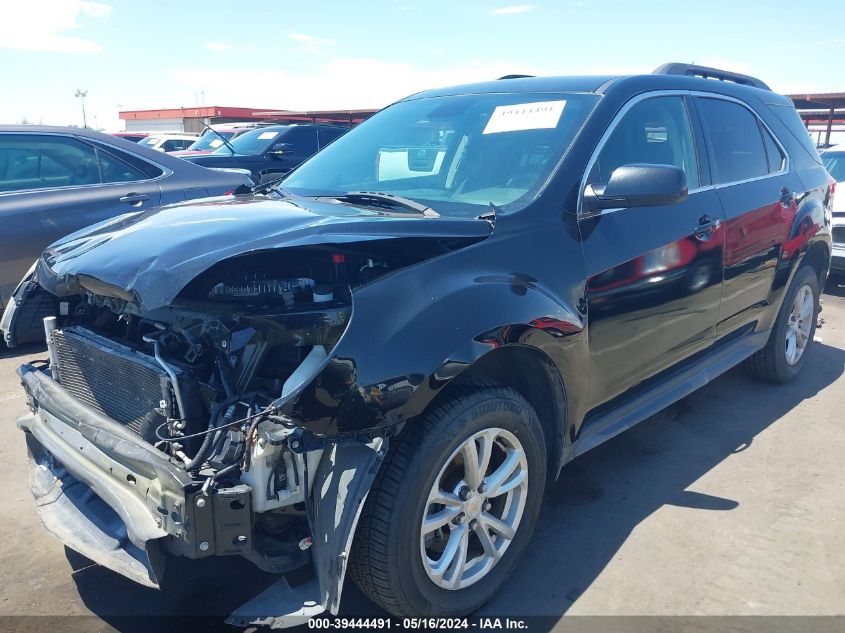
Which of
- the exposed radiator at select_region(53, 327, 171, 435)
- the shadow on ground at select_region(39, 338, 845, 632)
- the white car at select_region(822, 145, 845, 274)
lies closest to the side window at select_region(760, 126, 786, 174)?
the shadow on ground at select_region(39, 338, 845, 632)

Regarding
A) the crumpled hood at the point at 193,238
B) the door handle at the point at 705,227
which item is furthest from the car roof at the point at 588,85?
the crumpled hood at the point at 193,238

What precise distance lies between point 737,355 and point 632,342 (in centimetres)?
145

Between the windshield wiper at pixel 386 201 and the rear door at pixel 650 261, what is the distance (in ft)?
2.08

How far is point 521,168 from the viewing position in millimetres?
2918

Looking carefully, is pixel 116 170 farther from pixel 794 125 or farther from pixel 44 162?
pixel 794 125

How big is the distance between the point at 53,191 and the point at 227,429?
4.23 meters

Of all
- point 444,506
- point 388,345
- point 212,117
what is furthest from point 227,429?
point 212,117

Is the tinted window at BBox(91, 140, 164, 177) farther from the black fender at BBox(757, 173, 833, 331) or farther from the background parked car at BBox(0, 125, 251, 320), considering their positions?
the black fender at BBox(757, 173, 833, 331)

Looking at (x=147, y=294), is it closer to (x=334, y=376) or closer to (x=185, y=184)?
(x=334, y=376)

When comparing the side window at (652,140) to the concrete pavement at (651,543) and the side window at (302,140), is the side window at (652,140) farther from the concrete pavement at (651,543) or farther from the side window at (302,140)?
the side window at (302,140)

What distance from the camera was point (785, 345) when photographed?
4727 millimetres

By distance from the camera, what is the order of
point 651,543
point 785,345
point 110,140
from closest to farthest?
point 651,543, point 785,345, point 110,140

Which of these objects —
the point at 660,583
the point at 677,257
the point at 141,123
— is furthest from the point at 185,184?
the point at 141,123

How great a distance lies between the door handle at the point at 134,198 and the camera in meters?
5.54
